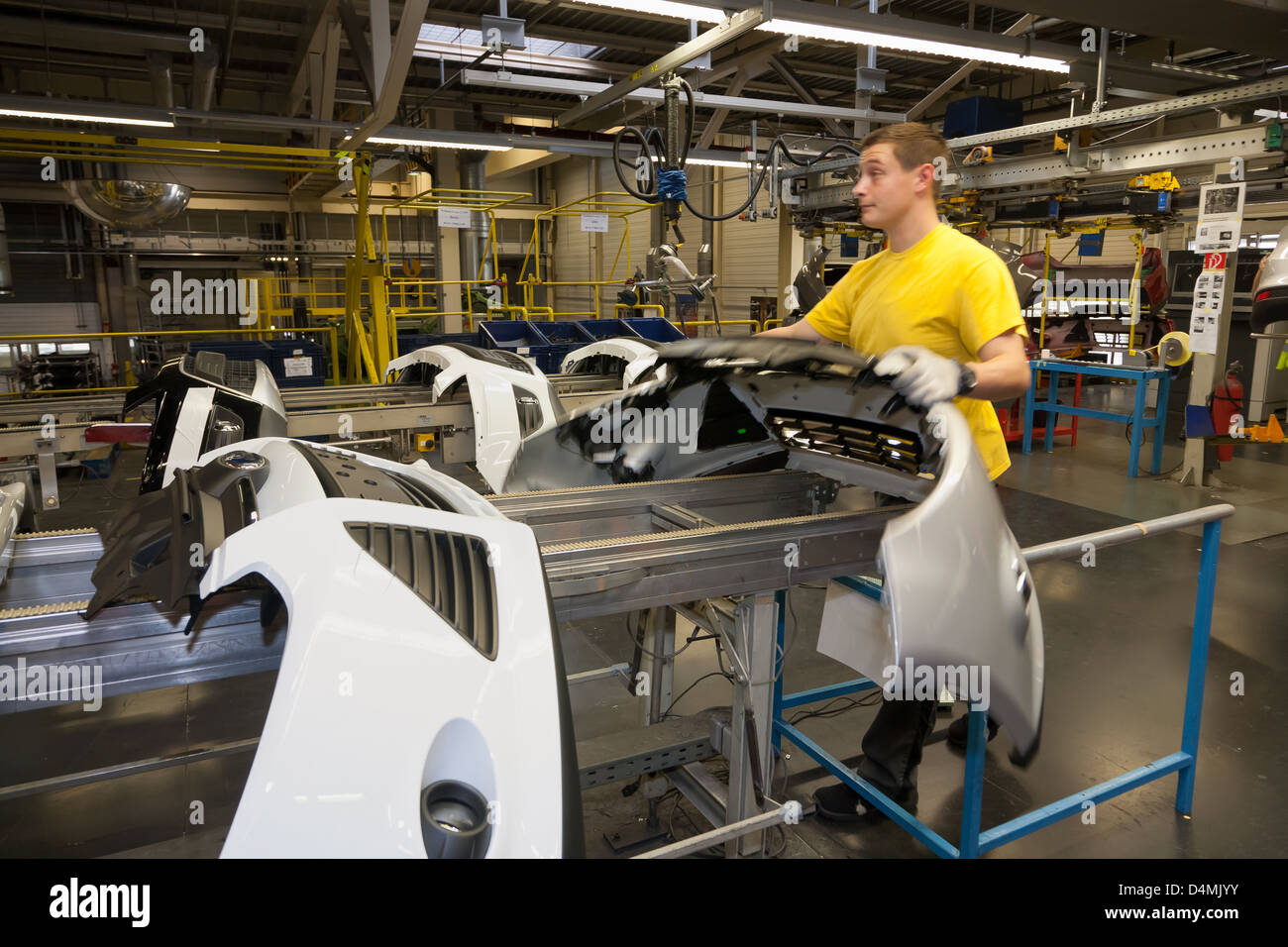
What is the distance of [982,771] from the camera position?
195 centimetres

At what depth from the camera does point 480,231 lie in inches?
568

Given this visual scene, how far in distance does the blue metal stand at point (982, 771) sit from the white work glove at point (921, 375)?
51 cm

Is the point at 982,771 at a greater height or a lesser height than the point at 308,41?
lesser

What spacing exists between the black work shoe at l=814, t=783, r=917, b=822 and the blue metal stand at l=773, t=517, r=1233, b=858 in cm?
17

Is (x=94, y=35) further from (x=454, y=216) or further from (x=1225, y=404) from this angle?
(x=1225, y=404)

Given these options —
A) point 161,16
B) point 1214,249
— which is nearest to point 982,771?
point 1214,249

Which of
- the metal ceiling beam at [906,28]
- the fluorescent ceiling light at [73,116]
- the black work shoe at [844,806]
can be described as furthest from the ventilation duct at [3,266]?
the black work shoe at [844,806]

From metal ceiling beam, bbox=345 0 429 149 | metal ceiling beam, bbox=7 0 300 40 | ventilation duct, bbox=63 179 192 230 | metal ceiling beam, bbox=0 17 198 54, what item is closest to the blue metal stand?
metal ceiling beam, bbox=345 0 429 149

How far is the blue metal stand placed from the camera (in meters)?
1.98

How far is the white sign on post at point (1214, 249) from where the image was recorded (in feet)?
18.6

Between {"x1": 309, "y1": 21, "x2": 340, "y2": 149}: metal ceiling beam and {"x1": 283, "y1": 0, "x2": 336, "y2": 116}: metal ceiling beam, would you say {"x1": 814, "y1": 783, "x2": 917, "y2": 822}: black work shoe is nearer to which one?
{"x1": 283, "y1": 0, "x2": 336, "y2": 116}: metal ceiling beam

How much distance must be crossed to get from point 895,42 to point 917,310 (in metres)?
3.53

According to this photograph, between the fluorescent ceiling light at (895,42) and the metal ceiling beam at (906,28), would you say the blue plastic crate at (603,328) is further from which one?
the metal ceiling beam at (906,28)
